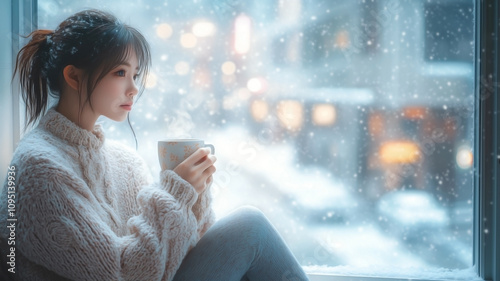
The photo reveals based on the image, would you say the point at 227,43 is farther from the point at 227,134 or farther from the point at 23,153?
the point at 23,153

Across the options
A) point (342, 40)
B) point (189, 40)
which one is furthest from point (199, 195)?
point (342, 40)

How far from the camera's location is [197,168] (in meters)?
0.72

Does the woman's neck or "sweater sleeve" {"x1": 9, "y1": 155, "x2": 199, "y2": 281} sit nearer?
"sweater sleeve" {"x1": 9, "y1": 155, "x2": 199, "y2": 281}

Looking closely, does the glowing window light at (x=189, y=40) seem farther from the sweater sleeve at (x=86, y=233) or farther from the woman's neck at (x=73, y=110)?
the sweater sleeve at (x=86, y=233)

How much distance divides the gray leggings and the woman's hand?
117 mm

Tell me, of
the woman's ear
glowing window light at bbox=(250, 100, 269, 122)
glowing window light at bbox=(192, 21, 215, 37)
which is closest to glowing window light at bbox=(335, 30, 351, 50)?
glowing window light at bbox=(250, 100, 269, 122)

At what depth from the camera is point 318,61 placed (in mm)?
1098

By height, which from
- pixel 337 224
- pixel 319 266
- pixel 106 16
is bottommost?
pixel 319 266

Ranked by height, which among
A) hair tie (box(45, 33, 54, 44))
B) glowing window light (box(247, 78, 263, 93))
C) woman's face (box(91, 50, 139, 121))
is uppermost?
hair tie (box(45, 33, 54, 44))

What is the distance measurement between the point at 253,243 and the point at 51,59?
59 centimetres

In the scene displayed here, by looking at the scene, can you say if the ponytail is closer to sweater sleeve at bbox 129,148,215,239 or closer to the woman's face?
the woman's face

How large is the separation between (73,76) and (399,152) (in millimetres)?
935

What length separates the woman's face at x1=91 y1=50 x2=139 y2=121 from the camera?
0.74 m

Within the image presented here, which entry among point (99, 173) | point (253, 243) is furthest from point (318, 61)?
point (99, 173)
